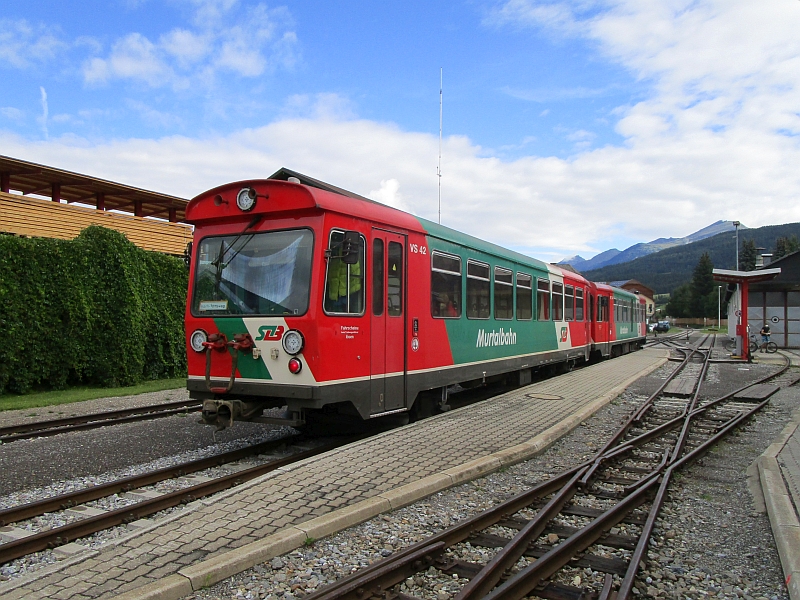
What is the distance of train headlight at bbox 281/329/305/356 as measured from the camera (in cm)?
660

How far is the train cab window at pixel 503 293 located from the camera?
11.3m

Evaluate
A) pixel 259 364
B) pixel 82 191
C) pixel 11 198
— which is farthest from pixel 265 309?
pixel 82 191

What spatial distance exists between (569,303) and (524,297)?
4.15 m

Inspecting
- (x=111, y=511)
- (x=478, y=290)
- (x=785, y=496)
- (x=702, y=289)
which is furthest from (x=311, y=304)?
(x=702, y=289)

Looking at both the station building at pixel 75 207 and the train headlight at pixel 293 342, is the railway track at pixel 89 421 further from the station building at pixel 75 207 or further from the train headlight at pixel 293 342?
the station building at pixel 75 207

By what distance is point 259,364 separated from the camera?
693cm

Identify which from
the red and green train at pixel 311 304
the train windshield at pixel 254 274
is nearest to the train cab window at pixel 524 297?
the red and green train at pixel 311 304

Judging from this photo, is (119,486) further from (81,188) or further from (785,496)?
(81,188)

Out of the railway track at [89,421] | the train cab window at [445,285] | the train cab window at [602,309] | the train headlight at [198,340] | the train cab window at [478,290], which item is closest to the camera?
the train headlight at [198,340]

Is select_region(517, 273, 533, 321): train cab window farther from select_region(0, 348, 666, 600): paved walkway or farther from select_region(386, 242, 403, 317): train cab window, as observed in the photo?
select_region(386, 242, 403, 317): train cab window

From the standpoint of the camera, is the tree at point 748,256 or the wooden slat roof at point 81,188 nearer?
the wooden slat roof at point 81,188

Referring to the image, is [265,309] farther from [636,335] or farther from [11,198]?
[636,335]

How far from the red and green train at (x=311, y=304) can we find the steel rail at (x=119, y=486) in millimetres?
504

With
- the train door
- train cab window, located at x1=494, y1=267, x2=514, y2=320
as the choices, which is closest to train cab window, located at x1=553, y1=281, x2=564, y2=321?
train cab window, located at x1=494, y1=267, x2=514, y2=320
